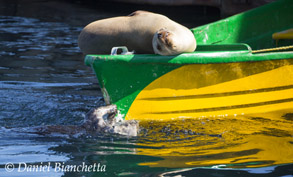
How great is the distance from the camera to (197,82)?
14.5 feet

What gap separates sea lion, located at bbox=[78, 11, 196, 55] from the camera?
407cm

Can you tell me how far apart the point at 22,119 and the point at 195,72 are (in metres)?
1.78

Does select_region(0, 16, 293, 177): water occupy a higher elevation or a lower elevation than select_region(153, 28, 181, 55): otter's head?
lower

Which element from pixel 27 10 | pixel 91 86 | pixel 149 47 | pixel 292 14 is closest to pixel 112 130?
pixel 149 47

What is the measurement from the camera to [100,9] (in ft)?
50.2

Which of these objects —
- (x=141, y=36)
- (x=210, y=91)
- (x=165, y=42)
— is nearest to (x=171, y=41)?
(x=165, y=42)

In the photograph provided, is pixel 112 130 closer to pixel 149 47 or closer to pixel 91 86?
pixel 149 47

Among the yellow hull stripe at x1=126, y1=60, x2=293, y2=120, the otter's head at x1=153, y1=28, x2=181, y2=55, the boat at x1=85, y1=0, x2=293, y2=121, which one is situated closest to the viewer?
the otter's head at x1=153, y1=28, x2=181, y2=55

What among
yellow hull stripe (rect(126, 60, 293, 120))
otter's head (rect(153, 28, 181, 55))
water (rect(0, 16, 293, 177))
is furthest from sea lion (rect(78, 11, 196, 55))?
water (rect(0, 16, 293, 177))

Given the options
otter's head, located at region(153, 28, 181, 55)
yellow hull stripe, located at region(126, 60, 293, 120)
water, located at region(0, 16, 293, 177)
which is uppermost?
otter's head, located at region(153, 28, 181, 55)

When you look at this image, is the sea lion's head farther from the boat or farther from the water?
the water

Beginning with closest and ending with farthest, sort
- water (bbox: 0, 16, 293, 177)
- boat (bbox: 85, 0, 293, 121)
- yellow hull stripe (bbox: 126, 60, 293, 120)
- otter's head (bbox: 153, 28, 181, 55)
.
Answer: water (bbox: 0, 16, 293, 177)
otter's head (bbox: 153, 28, 181, 55)
boat (bbox: 85, 0, 293, 121)
yellow hull stripe (bbox: 126, 60, 293, 120)

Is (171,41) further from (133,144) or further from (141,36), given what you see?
(133,144)

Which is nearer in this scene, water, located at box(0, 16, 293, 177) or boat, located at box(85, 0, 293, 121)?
water, located at box(0, 16, 293, 177)
